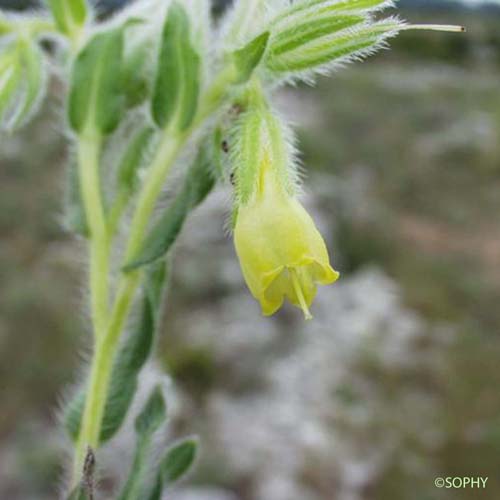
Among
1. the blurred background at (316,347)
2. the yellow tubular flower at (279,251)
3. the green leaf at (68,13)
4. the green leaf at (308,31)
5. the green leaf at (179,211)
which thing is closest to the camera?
the yellow tubular flower at (279,251)

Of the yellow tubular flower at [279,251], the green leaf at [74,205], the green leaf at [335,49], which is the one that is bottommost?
the yellow tubular flower at [279,251]

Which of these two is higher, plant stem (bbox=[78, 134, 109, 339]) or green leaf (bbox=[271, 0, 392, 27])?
green leaf (bbox=[271, 0, 392, 27])

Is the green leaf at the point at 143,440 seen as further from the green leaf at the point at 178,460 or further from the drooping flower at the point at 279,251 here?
the drooping flower at the point at 279,251

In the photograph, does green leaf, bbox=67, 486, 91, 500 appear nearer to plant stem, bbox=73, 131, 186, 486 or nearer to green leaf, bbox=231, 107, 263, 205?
plant stem, bbox=73, 131, 186, 486

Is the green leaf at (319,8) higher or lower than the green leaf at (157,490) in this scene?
higher

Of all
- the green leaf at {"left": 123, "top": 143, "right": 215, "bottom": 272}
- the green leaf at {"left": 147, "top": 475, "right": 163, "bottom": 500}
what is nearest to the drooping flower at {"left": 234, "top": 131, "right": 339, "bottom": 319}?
the green leaf at {"left": 123, "top": 143, "right": 215, "bottom": 272}

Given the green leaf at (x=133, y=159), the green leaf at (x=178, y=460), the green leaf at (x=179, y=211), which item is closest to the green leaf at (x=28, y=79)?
the green leaf at (x=133, y=159)

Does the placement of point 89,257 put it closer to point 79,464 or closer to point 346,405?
point 79,464

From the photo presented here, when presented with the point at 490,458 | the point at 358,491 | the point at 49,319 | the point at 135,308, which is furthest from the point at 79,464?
the point at 49,319
